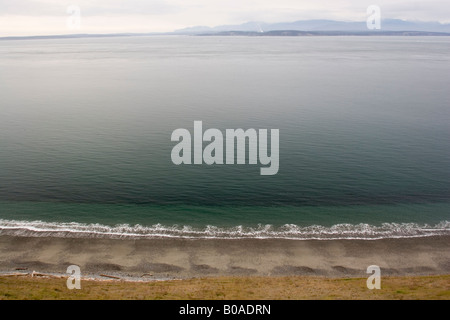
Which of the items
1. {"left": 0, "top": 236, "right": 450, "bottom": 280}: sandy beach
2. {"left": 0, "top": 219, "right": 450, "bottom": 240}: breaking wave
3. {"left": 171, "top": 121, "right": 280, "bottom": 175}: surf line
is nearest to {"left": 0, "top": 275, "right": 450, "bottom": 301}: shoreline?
{"left": 0, "top": 236, "right": 450, "bottom": 280}: sandy beach

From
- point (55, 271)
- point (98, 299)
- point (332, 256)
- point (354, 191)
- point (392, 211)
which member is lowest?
point (98, 299)

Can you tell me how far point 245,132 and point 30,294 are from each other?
184 ft

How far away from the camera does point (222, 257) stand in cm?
4128

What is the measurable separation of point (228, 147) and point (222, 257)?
108 ft

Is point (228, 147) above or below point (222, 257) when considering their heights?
above

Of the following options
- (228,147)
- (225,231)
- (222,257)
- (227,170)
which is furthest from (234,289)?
(228,147)

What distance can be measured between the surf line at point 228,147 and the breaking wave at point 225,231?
1665cm

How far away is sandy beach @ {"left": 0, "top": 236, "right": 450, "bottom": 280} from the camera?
128ft

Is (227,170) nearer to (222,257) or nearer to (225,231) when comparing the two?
(225,231)

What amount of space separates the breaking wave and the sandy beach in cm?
106

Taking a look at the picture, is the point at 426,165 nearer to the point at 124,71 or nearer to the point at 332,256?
the point at 332,256

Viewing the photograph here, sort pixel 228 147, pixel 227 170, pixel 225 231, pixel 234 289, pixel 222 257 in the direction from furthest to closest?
pixel 228 147 → pixel 227 170 → pixel 225 231 → pixel 222 257 → pixel 234 289

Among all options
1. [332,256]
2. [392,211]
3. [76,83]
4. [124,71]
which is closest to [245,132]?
[392,211]

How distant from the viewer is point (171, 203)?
52.7m
